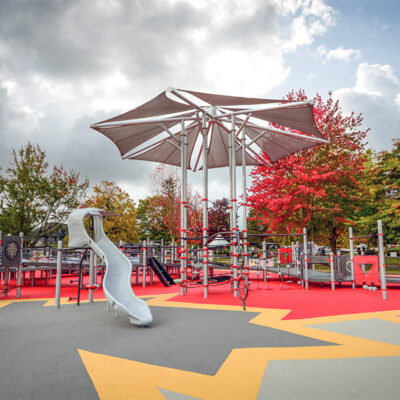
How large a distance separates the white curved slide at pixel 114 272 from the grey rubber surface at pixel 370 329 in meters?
3.53

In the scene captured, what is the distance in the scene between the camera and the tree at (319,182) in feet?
47.0

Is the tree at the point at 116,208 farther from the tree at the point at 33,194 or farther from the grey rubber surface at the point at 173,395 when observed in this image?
the grey rubber surface at the point at 173,395

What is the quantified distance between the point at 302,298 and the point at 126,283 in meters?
5.48

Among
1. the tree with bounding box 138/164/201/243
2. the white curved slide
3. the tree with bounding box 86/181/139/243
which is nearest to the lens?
the white curved slide

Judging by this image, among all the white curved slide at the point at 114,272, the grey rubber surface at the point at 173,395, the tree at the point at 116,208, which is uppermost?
the tree at the point at 116,208

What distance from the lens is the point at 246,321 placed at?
632 cm

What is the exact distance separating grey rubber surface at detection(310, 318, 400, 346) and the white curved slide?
11.6 feet

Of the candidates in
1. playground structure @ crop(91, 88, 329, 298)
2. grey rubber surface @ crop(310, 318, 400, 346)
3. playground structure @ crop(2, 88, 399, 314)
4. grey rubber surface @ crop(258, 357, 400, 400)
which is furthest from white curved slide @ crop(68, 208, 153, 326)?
grey rubber surface @ crop(310, 318, 400, 346)

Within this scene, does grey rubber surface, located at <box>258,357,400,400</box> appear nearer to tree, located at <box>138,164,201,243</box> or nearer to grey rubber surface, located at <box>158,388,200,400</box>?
grey rubber surface, located at <box>158,388,200,400</box>

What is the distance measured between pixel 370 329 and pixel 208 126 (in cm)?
856

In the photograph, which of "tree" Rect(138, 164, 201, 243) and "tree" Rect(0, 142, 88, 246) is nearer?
"tree" Rect(0, 142, 88, 246)

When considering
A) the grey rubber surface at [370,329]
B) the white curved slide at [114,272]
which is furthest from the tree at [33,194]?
the grey rubber surface at [370,329]

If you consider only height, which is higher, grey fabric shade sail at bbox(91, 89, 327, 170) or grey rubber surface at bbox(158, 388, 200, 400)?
grey fabric shade sail at bbox(91, 89, 327, 170)

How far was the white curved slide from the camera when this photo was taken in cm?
623
